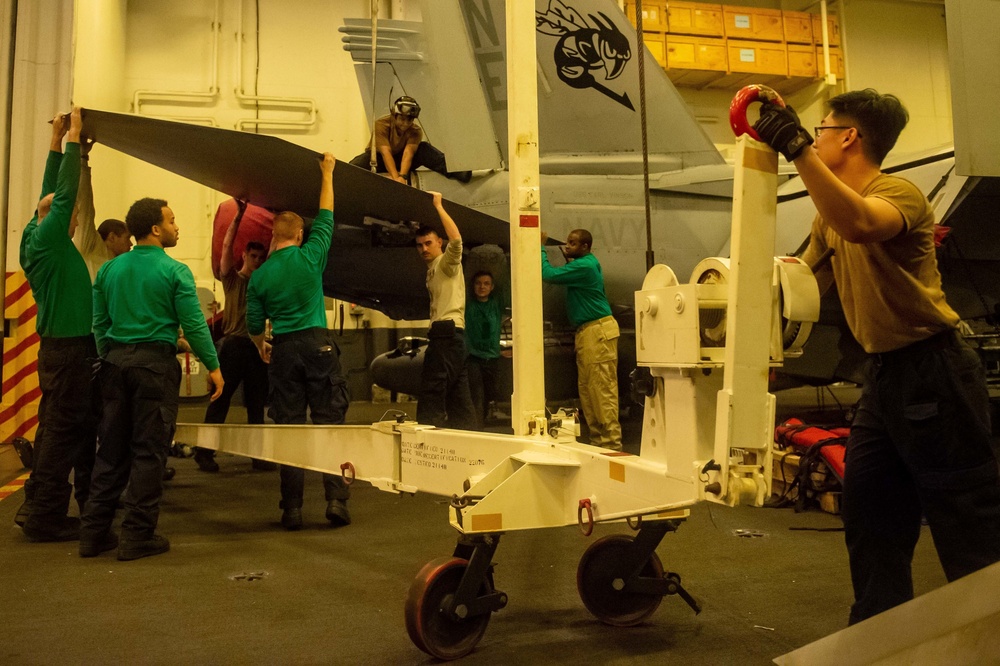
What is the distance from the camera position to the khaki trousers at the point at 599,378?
510 centimetres

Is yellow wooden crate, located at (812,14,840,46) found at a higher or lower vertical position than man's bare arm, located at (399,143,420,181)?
higher

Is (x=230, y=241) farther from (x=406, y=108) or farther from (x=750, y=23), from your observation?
(x=750, y=23)

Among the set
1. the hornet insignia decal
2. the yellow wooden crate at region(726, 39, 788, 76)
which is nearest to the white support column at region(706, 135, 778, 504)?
the hornet insignia decal

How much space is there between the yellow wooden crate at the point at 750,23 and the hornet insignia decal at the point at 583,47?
669 centimetres

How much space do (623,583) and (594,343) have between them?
10.1ft

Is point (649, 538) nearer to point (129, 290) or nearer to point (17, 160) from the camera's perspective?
point (129, 290)

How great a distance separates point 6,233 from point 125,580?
5595mm

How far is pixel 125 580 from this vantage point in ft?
8.89

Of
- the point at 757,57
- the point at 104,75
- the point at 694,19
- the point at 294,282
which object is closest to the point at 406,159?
the point at 294,282

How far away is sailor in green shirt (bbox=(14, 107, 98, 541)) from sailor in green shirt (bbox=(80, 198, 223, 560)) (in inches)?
8.7

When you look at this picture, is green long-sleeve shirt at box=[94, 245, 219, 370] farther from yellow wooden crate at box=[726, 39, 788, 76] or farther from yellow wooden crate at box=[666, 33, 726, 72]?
yellow wooden crate at box=[726, 39, 788, 76]

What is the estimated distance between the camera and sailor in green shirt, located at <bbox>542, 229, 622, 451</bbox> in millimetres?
5078

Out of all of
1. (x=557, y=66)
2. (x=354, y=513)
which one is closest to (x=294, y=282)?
(x=354, y=513)

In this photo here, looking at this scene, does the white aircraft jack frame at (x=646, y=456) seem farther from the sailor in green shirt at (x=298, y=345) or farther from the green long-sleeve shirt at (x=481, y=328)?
the green long-sleeve shirt at (x=481, y=328)
